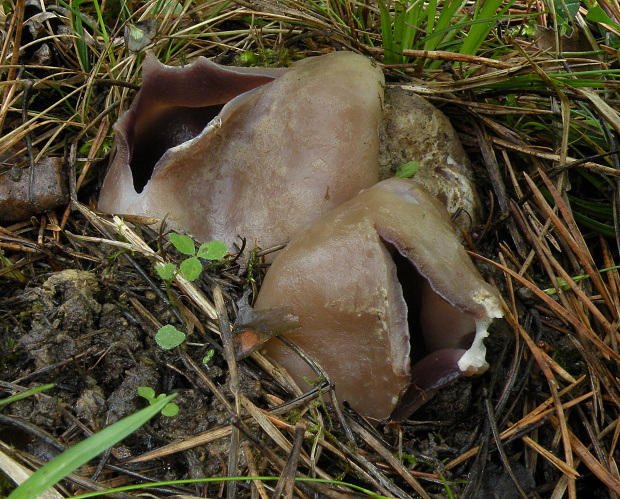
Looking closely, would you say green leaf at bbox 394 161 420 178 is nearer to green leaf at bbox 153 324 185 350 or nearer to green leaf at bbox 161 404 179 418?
green leaf at bbox 153 324 185 350

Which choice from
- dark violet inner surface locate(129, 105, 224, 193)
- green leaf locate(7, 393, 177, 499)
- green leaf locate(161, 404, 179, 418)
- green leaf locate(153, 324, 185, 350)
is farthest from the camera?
dark violet inner surface locate(129, 105, 224, 193)

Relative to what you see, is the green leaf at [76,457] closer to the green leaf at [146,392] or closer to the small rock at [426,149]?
the green leaf at [146,392]

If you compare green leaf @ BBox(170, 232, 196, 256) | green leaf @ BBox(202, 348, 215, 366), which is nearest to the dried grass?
green leaf @ BBox(202, 348, 215, 366)

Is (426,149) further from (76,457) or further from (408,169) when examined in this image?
(76,457)

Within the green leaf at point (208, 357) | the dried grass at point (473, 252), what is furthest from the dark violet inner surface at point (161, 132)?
the green leaf at point (208, 357)

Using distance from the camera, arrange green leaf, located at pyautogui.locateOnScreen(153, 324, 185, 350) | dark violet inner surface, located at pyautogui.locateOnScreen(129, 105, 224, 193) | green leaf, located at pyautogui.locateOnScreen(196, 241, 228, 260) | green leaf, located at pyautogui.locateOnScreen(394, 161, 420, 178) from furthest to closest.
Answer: dark violet inner surface, located at pyautogui.locateOnScreen(129, 105, 224, 193), green leaf, located at pyautogui.locateOnScreen(394, 161, 420, 178), green leaf, located at pyautogui.locateOnScreen(196, 241, 228, 260), green leaf, located at pyautogui.locateOnScreen(153, 324, 185, 350)

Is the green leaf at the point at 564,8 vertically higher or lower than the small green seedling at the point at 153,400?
higher

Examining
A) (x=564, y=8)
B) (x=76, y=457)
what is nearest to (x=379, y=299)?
(x=76, y=457)
